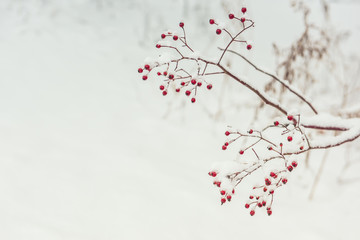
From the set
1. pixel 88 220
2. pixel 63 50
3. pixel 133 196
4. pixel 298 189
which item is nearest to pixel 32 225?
pixel 88 220

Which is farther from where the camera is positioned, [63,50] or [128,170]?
[63,50]

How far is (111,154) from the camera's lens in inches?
127

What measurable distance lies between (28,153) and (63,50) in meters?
2.98

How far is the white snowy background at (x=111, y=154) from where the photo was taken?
7.80 feet

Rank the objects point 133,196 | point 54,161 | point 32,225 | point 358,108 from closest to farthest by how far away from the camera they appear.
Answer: point 32,225 < point 358,108 < point 133,196 < point 54,161

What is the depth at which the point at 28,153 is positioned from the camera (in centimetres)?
292

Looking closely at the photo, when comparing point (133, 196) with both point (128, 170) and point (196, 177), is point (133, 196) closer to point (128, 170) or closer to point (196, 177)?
point (128, 170)

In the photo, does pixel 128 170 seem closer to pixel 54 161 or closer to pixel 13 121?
pixel 54 161

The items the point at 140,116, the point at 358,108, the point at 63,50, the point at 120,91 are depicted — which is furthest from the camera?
the point at 63,50

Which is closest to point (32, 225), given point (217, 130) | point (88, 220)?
point (88, 220)

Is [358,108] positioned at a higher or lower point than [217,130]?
lower

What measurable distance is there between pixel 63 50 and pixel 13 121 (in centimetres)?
236

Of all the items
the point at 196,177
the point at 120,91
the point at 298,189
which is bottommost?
the point at 196,177

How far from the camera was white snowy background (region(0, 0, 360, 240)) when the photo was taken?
2377mm
